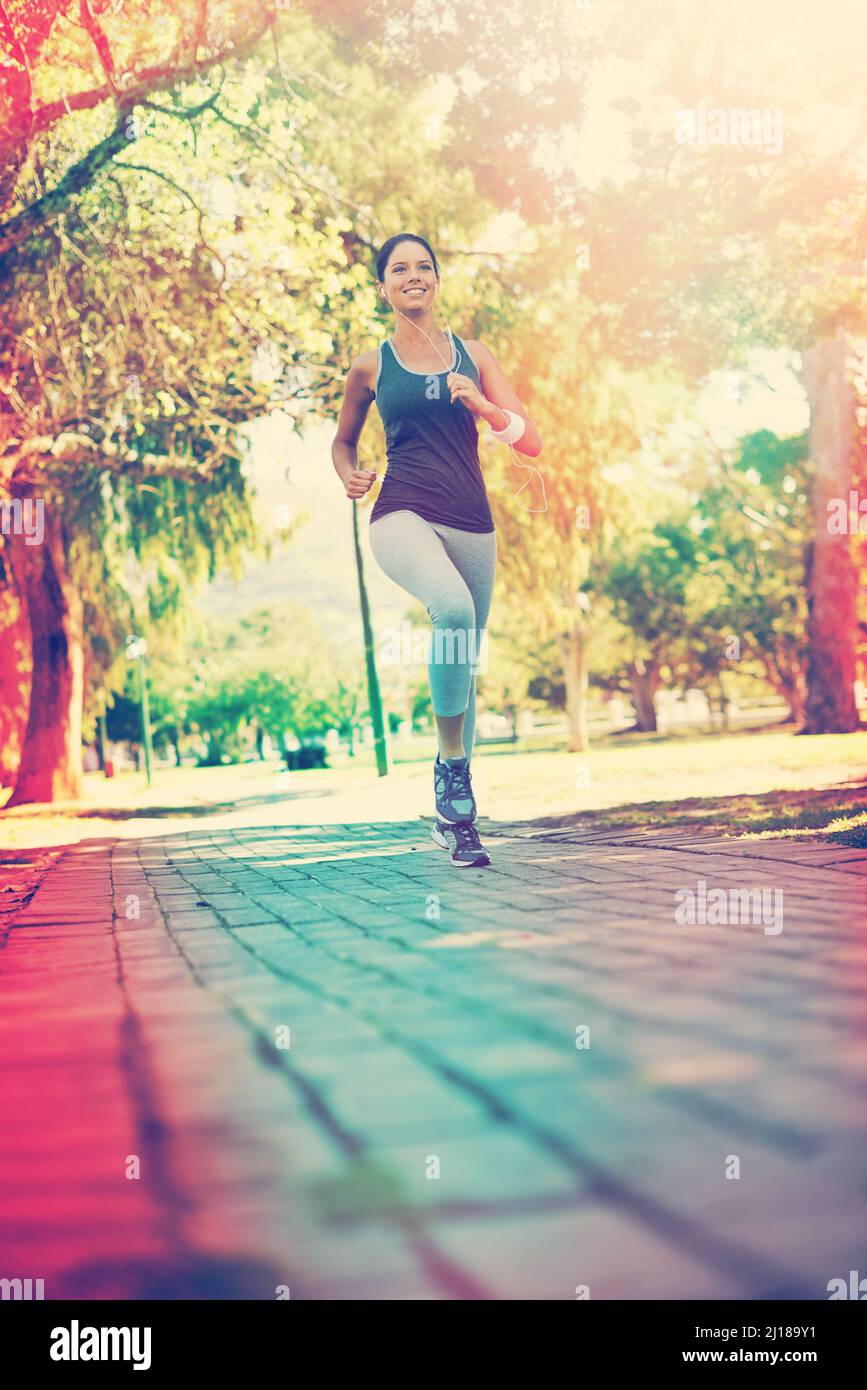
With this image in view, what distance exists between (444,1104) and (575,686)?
94.4 feet

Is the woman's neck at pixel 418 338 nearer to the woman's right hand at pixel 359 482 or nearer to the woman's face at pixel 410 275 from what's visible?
the woman's face at pixel 410 275

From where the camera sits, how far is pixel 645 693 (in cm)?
4325

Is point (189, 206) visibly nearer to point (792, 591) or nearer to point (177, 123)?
point (177, 123)

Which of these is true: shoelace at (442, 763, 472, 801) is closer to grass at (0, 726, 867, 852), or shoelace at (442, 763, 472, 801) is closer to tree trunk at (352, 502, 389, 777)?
grass at (0, 726, 867, 852)

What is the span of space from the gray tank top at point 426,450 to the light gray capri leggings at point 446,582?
6 cm

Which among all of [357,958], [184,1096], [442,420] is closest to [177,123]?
[442,420]

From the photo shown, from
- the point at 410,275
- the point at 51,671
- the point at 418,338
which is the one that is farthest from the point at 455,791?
the point at 51,671

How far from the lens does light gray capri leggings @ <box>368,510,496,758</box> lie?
14.4ft

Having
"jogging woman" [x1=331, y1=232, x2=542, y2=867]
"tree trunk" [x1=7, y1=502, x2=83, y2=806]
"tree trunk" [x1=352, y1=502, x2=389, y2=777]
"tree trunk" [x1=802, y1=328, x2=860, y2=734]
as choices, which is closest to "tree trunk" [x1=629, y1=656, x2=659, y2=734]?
"tree trunk" [x1=802, y1=328, x2=860, y2=734]

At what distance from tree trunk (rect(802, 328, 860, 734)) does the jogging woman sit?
14.1 m

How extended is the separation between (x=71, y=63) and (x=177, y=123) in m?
0.99
